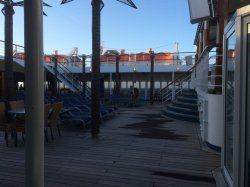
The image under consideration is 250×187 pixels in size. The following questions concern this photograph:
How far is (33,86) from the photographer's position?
2113mm

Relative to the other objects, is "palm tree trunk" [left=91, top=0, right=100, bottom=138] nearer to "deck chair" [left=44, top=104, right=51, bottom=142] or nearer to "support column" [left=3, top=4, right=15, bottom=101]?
"deck chair" [left=44, top=104, right=51, bottom=142]

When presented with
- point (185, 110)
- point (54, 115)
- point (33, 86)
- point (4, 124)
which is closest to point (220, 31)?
point (54, 115)

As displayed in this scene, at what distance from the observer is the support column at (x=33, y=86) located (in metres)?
2.09

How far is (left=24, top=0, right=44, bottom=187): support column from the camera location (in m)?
2.09

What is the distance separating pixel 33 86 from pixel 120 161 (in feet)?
11.1

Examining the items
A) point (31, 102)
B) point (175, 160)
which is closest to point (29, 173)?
point (31, 102)

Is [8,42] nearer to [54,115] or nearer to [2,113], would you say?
[2,113]

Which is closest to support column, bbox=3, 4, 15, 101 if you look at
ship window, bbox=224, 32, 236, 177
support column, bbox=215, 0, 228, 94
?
support column, bbox=215, 0, 228, 94

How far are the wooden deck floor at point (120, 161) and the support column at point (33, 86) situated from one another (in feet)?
6.58

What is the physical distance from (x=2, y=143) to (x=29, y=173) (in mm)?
4973

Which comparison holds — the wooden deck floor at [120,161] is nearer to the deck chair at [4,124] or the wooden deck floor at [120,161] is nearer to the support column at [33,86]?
the deck chair at [4,124]

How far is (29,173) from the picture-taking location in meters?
2.20

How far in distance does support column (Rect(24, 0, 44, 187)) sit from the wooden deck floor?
79.0 inches

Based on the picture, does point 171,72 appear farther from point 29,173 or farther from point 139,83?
point 29,173
